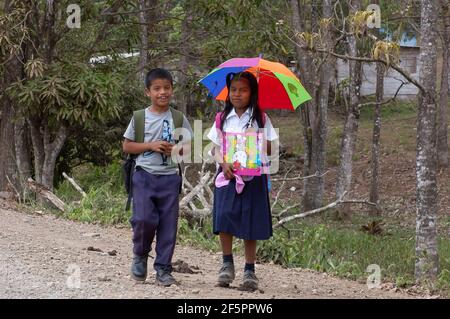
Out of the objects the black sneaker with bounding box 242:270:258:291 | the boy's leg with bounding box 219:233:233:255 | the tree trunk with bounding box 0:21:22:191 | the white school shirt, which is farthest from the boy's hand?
the tree trunk with bounding box 0:21:22:191

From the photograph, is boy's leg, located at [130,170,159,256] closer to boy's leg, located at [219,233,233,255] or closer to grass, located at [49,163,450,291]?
boy's leg, located at [219,233,233,255]

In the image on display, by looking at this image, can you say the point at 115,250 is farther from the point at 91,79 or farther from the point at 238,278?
the point at 91,79

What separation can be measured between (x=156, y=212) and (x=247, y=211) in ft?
2.17

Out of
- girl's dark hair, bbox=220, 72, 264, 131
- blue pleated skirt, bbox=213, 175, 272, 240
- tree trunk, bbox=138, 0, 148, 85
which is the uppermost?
tree trunk, bbox=138, 0, 148, 85

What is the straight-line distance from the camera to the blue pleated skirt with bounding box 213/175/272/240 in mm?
5945

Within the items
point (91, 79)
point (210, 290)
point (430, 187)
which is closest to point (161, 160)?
point (210, 290)

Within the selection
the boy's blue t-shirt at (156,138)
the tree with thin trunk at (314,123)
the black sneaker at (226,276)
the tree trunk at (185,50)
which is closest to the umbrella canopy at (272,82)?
the boy's blue t-shirt at (156,138)

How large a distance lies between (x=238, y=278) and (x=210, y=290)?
3.14 ft

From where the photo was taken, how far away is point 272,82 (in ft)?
21.3

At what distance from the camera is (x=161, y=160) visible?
5930 millimetres

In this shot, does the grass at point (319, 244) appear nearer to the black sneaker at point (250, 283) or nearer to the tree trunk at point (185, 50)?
the black sneaker at point (250, 283)

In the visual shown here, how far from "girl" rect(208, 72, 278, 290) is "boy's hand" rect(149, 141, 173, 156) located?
36 cm

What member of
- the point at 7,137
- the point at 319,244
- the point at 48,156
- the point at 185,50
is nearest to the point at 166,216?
the point at 319,244

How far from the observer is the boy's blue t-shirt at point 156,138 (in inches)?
233
